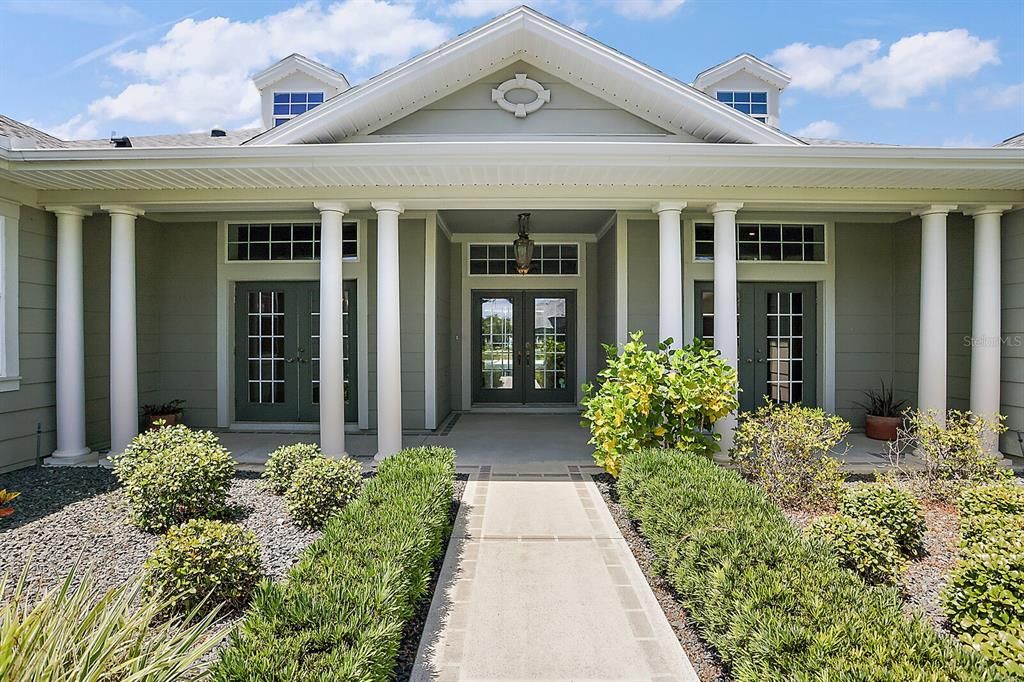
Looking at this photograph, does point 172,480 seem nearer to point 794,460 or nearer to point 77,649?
point 77,649

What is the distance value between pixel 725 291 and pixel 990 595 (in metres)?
3.78

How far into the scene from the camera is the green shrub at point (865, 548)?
322 centimetres

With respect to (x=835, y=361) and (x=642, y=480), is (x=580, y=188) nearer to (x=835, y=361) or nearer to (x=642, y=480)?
(x=642, y=480)

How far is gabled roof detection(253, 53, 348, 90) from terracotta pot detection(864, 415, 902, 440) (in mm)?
9189

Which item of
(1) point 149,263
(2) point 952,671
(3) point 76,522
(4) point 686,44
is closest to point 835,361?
(4) point 686,44

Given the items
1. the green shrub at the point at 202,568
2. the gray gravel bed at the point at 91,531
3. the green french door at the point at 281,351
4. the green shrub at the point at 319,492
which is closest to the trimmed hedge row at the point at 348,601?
the green shrub at the point at 202,568

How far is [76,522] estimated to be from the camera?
4.11 m

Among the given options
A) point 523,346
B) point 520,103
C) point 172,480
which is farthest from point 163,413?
point 520,103

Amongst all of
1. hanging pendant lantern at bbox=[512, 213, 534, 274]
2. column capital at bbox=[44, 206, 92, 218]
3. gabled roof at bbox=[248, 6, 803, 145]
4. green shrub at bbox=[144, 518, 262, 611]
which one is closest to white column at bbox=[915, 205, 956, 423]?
gabled roof at bbox=[248, 6, 803, 145]

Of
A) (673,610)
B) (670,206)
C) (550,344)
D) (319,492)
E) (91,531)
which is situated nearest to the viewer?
(673,610)

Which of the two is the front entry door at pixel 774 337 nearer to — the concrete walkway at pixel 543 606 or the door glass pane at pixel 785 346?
the door glass pane at pixel 785 346

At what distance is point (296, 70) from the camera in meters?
8.36

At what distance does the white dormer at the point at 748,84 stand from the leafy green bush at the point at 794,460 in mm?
5833

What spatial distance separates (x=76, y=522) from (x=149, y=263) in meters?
4.63
